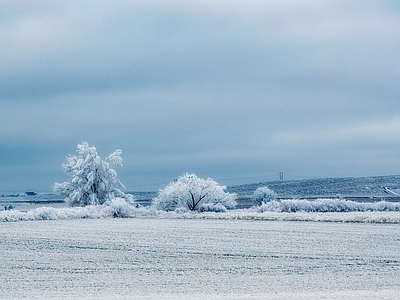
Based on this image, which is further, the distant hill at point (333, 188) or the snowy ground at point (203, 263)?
the distant hill at point (333, 188)

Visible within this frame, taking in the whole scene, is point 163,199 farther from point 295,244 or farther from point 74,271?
point 74,271

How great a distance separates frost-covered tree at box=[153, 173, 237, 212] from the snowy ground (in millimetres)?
21917

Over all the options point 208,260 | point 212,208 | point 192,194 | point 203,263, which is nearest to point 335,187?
point 192,194

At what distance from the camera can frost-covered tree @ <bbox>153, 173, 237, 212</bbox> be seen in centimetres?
5950

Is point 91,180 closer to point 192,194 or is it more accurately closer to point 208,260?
point 192,194

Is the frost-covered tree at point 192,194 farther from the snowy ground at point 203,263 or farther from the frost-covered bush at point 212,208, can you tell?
the snowy ground at point 203,263

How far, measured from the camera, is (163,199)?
60.6 metres

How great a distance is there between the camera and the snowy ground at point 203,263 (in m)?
16.8

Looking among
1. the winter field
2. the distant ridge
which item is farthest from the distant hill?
the winter field

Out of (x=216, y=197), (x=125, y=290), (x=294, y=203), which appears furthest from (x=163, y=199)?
(x=125, y=290)

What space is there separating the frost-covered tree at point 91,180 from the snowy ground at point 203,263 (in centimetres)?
2210

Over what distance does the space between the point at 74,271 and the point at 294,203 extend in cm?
3652

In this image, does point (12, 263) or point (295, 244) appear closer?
point (12, 263)

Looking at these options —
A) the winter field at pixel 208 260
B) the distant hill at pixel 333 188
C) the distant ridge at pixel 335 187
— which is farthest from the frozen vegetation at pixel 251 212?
the distant ridge at pixel 335 187
